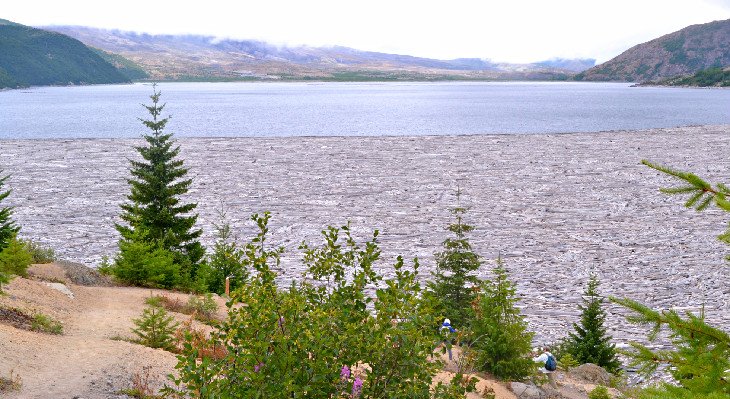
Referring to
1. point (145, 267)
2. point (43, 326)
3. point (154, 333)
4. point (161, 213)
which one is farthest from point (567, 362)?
point (161, 213)

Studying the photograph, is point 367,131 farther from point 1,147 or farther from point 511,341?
point 511,341

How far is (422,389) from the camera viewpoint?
285 inches

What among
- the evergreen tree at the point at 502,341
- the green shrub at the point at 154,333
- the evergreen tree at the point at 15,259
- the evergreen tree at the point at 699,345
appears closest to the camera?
the evergreen tree at the point at 699,345

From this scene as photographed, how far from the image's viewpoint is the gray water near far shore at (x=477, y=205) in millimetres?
25844

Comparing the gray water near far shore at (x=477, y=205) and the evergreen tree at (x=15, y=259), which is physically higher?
the evergreen tree at (x=15, y=259)

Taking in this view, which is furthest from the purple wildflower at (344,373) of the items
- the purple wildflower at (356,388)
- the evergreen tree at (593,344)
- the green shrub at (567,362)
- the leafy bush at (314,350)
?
the evergreen tree at (593,344)

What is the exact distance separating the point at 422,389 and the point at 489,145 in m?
65.1

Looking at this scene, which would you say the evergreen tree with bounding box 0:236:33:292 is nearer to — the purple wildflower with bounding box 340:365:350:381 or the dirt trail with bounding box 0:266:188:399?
the dirt trail with bounding box 0:266:188:399

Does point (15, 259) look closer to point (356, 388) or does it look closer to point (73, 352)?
point (73, 352)

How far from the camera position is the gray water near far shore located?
84.8ft

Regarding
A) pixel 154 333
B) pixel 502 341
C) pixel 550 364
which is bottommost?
pixel 550 364

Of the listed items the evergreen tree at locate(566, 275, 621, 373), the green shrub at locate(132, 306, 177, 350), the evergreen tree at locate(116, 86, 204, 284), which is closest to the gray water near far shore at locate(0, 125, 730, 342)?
the evergreen tree at locate(566, 275, 621, 373)

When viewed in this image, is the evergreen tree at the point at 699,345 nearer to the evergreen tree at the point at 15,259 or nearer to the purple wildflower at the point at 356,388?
the purple wildflower at the point at 356,388

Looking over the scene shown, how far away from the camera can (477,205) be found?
38.8 metres
